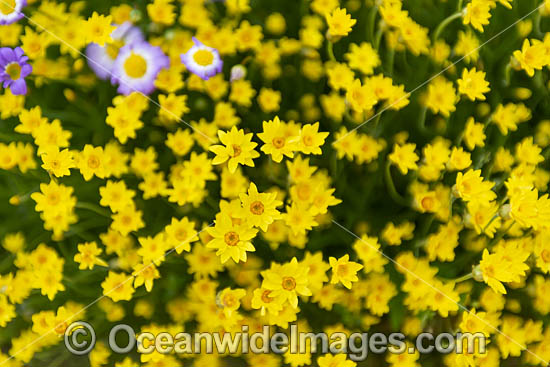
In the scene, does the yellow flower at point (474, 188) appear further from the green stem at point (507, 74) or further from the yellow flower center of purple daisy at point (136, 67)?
the yellow flower center of purple daisy at point (136, 67)

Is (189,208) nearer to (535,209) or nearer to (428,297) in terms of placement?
(428,297)

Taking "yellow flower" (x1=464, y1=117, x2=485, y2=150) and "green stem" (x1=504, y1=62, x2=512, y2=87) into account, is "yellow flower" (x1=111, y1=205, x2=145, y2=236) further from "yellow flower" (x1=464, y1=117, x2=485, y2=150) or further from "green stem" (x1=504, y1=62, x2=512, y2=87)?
"green stem" (x1=504, y1=62, x2=512, y2=87)

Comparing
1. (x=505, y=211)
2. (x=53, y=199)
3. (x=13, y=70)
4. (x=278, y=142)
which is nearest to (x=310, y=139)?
(x=278, y=142)

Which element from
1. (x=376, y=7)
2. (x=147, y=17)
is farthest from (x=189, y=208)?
(x=376, y=7)

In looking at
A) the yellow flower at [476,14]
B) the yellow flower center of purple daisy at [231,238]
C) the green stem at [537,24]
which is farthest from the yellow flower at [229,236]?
the green stem at [537,24]

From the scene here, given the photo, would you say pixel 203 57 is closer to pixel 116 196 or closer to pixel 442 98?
pixel 116 196
